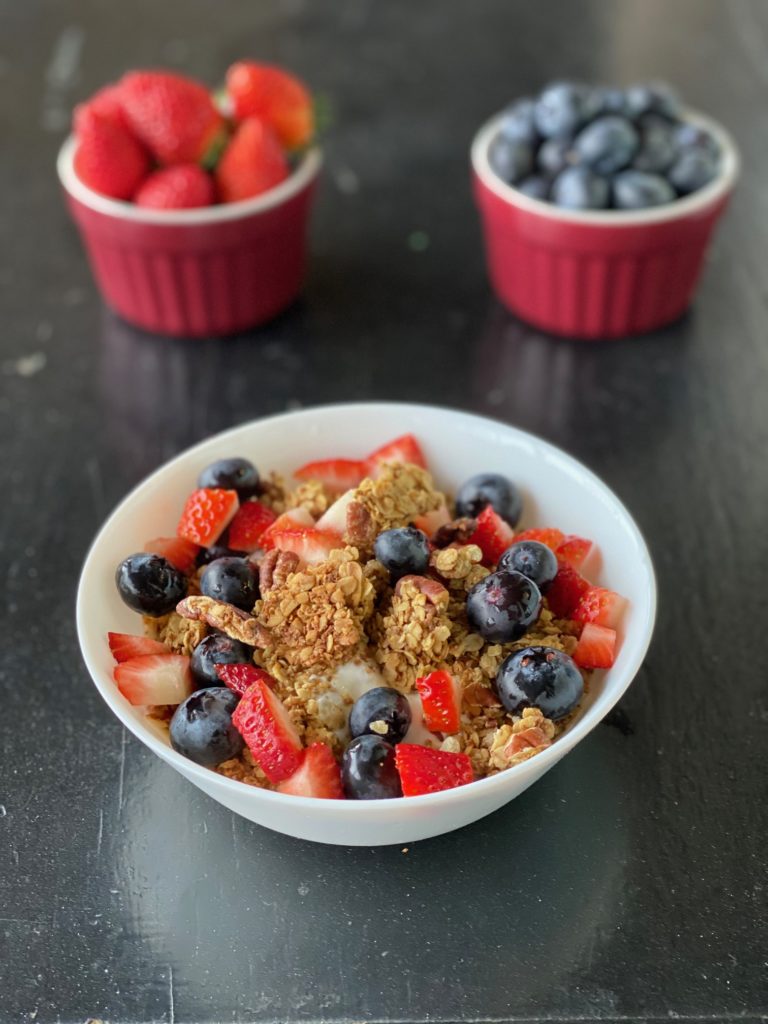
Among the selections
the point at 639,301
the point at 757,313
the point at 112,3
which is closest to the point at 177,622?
the point at 639,301

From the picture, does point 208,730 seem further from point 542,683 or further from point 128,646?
point 542,683

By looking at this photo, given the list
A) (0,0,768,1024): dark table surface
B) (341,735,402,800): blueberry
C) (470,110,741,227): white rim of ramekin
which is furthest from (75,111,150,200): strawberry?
(341,735,402,800): blueberry

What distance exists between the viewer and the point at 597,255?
1.38 m

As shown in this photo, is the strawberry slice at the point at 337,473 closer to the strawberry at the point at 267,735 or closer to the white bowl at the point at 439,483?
the white bowl at the point at 439,483

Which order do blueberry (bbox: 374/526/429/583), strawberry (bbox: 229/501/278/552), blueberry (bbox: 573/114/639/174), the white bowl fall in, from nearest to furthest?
1. the white bowl
2. blueberry (bbox: 374/526/429/583)
3. strawberry (bbox: 229/501/278/552)
4. blueberry (bbox: 573/114/639/174)

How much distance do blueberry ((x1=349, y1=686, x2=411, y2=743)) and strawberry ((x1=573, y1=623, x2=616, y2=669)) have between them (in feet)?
0.50

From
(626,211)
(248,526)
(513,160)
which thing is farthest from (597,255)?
Answer: (248,526)

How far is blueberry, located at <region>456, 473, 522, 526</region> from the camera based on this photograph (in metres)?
0.99

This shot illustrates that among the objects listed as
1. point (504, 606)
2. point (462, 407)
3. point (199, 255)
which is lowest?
point (462, 407)

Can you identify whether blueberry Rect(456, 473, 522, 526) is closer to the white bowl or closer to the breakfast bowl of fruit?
the white bowl

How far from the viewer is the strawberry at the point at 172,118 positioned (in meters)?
1.34

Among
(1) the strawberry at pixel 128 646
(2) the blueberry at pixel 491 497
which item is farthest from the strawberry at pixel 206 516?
(2) the blueberry at pixel 491 497

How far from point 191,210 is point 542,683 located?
848mm

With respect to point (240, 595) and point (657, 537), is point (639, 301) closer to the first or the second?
point (657, 537)
